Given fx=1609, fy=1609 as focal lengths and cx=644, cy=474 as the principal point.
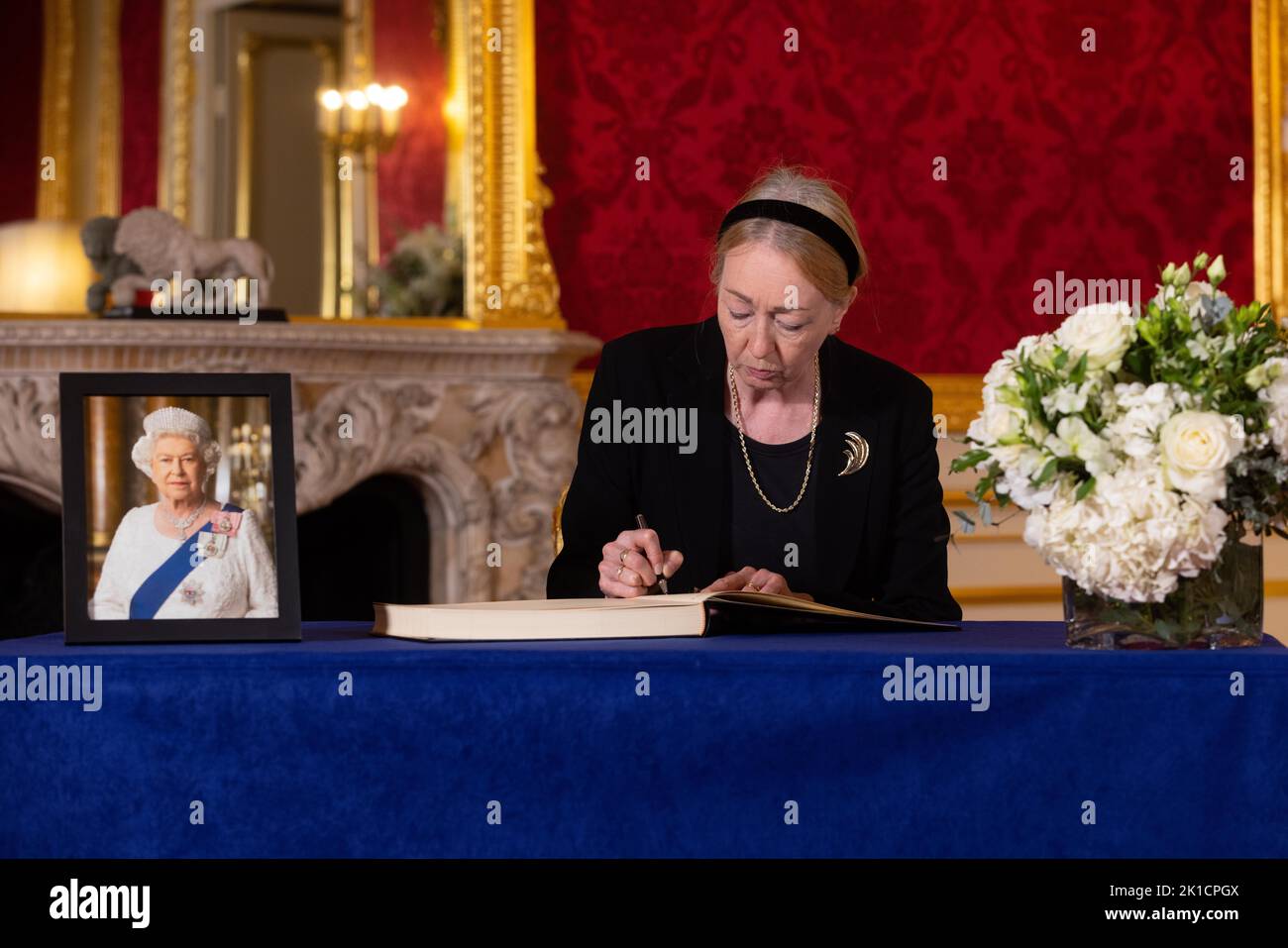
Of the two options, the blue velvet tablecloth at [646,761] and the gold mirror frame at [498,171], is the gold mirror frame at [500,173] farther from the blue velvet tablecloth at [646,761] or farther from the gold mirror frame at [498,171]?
the blue velvet tablecloth at [646,761]

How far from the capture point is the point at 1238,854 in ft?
4.85

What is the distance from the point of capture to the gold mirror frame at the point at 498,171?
16.1ft

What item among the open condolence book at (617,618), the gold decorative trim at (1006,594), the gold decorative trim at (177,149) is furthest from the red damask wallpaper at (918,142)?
the open condolence book at (617,618)

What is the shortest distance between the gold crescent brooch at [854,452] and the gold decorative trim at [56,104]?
3086 millimetres

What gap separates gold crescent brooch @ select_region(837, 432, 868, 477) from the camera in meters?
2.49

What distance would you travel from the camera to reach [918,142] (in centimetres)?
528

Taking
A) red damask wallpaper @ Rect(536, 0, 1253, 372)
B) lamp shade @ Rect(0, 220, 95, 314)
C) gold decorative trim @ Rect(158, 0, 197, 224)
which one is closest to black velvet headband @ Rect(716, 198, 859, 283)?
red damask wallpaper @ Rect(536, 0, 1253, 372)

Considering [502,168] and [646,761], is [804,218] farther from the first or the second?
[502,168]

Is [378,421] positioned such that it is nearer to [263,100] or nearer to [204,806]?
[263,100]

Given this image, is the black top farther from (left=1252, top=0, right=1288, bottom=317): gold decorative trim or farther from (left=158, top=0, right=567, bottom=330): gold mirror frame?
(left=1252, top=0, right=1288, bottom=317): gold decorative trim

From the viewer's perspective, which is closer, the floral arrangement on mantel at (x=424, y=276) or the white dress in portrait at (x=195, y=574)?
the white dress in portrait at (x=195, y=574)

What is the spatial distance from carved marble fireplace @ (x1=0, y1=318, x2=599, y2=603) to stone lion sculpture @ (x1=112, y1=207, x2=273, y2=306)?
0.20m

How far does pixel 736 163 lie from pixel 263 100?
1.48m
